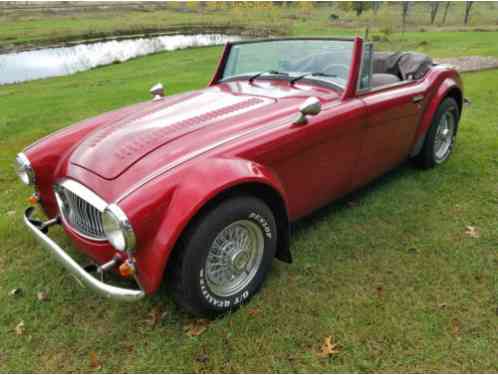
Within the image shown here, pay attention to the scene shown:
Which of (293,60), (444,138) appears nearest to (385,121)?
(293,60)

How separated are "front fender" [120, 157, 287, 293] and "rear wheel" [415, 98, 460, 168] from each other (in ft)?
9.77

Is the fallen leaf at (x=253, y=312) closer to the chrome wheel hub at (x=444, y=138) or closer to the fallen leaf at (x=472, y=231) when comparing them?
the fallen leaf at (x=472, y=231)

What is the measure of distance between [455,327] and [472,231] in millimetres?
1263

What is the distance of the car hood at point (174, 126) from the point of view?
2.28 metres

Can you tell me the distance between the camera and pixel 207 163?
83.8 inches

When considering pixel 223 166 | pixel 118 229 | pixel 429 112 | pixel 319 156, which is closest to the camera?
pixel 118 229

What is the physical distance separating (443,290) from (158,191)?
81.7 inches

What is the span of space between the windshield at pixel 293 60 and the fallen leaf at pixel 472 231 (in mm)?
1706

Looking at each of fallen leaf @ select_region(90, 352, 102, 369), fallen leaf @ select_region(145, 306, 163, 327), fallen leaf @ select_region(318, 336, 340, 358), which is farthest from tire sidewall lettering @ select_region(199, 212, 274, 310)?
fallen leaf @ select_region(90, 352, 102, 369)

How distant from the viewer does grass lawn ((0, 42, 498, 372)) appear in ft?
7.03

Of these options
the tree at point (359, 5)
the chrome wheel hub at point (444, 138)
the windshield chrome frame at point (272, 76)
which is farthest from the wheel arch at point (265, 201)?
the tree at point (359, 5)

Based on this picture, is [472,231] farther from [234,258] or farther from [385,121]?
[234,258]

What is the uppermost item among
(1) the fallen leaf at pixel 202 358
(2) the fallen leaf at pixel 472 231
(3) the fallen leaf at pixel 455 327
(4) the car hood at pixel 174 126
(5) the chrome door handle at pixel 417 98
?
(4) the car hood at pixel 174 126

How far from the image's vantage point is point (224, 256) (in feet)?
7.63
